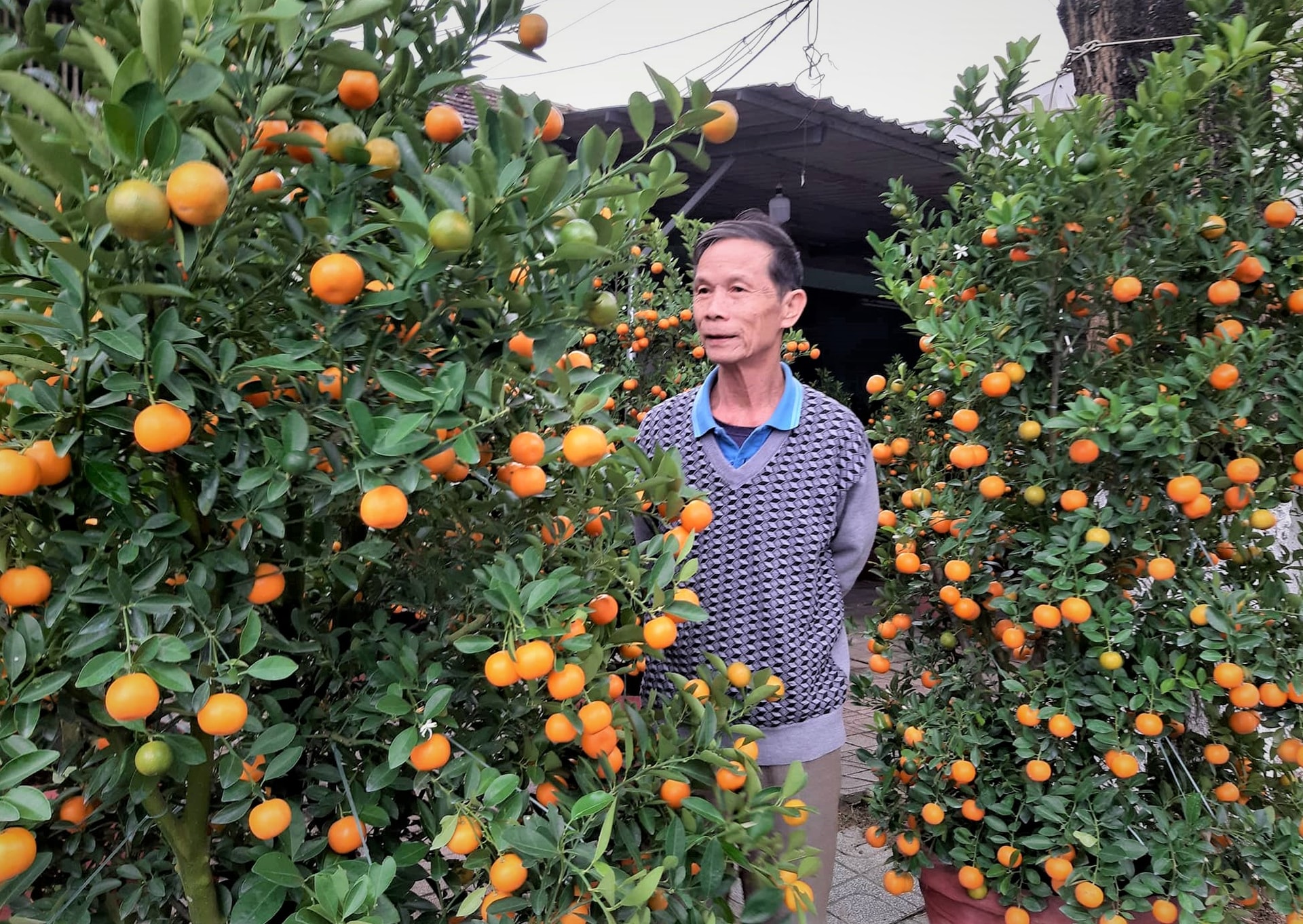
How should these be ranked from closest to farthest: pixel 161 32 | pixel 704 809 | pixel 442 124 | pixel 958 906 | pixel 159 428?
1. pixel 161 32
2. pixel 159 428
3. pixel 442 124
4. pixel 704 809
5. pixel 958 906

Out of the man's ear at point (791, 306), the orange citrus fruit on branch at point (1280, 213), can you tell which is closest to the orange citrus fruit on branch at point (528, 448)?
the man's ear at point (791, 306)

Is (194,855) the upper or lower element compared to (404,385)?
lower

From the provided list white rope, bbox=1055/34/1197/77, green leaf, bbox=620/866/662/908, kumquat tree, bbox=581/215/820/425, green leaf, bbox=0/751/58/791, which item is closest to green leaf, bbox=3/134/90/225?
green leaf, bbox=0/751/58/791

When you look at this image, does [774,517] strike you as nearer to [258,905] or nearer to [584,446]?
[584,446]

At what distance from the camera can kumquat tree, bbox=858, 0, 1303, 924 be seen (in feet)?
6.15

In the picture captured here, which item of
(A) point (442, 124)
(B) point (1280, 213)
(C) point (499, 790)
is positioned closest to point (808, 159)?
(B) point (1280, 213)

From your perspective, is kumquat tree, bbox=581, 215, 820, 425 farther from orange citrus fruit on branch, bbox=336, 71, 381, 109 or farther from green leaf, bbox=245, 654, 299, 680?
green leaf, bbox=245, 654, 299, 680

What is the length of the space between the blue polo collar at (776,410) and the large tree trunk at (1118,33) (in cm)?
151

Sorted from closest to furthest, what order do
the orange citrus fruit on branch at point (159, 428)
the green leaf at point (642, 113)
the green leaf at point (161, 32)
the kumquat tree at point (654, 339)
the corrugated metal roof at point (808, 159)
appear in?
the green leaf at point (161, 32)
the orange citrus fruit on branch at point (159, 428)
the green leaf at point (642, 113)
the kumquat tree at point (654, 339)
the corrugated metal roof at point (808, 159)

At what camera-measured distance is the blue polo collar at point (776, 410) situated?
75.9 inches

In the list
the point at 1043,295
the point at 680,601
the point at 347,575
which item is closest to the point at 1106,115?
the point at 1043,295

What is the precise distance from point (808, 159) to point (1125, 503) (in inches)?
197

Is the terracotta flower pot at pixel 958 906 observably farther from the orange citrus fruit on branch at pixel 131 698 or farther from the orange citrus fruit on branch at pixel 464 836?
the orange citrus fruit on branch at pixel 131 698

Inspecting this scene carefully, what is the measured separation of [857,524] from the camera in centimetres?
198
